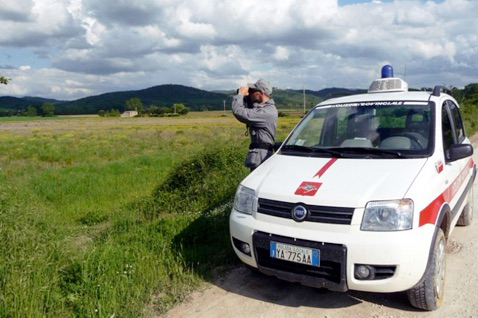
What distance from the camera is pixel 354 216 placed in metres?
2.95

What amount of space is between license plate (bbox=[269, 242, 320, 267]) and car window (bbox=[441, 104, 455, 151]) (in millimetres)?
1886

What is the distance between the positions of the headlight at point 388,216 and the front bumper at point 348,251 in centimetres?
5

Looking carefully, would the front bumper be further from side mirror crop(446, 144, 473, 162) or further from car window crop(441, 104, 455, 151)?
car window crop(441, 104, 455, 151)

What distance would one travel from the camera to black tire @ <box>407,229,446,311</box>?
3146 millimetres

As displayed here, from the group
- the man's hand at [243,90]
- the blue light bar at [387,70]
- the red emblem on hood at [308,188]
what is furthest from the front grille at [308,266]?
the blue light bar at [387,70]

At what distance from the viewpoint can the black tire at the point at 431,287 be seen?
3146 millimetres

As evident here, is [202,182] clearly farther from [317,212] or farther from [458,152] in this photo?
[458,152]

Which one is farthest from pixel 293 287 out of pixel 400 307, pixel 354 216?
pixel 354 216

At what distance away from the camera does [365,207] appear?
2.95 metres

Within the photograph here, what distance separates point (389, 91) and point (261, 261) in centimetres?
294

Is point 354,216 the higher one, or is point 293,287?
point 354,216

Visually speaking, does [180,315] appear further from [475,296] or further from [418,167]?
[475,296]

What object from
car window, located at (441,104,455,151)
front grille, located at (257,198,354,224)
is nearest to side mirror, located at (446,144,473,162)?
car window, located at (441,104,455,151)

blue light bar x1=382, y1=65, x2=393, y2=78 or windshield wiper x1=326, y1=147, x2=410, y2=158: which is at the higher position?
blue light bar x1=382, y1=65, x2=393, y2=78
